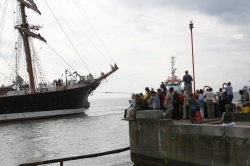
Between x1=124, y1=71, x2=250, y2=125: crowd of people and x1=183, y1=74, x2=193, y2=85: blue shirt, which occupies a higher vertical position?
x1=183, y1=74, x2=193, y2=85: blue shirt

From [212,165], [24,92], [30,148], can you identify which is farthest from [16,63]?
[212,165]

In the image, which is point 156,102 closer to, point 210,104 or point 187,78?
point 187,78

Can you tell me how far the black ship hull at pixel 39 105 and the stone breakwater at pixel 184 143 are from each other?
45.7m

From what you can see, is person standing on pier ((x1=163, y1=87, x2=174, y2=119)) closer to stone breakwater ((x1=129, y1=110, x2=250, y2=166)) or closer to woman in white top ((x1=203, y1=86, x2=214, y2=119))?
stone breakwater ((x1=129, y1=110, x2=250, y2=166))

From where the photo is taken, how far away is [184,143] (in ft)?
44.1

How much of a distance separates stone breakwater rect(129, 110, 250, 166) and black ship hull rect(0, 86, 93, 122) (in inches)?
1798

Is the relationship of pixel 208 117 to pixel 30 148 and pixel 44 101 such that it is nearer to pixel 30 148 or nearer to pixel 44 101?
pixel 30 148

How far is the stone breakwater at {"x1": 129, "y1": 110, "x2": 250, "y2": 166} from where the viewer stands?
37.8ft

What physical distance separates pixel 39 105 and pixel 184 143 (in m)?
49.5

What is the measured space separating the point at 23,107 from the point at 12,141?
27650 millimetres

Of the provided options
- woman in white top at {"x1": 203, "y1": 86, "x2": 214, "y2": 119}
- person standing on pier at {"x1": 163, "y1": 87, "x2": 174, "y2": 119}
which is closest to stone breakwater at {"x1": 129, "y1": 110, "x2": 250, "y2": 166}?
person standing on pier at {"x1": 163, "y1": 87, "x2": 174, "y2": 119}

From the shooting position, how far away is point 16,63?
6328 cm

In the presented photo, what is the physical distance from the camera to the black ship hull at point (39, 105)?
192 ft

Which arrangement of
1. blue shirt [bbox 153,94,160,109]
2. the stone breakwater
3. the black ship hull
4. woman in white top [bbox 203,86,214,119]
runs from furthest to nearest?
the black ship hull → woman in white top [bbox 203,86,214,119] → blue shirt [bbox 153,94,160,109] → the stone breakwater
